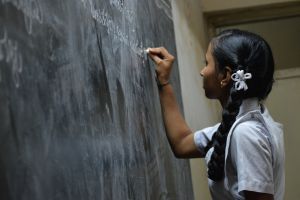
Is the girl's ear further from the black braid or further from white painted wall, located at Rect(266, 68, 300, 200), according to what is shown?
white painted wall, located at Rect(266, 68, 300, 200)

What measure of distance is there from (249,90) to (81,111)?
18.3 inches

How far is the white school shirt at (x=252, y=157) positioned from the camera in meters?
1.22

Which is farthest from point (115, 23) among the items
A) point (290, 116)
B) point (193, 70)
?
point (290, 116)

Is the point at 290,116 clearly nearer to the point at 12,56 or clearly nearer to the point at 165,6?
the point at 165,6

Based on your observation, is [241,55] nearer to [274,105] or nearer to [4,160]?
[4,160]

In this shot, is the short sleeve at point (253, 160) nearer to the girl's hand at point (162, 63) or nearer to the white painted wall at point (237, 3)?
the girl's hand at point (162, 63)

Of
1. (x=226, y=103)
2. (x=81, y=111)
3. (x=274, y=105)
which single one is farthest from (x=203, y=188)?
(x=81, y=111)

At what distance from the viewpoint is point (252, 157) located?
1221mm

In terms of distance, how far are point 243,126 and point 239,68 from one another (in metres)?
0.16

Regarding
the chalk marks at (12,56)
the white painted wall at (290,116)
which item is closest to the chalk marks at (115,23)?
the chalk marks at (12,56)

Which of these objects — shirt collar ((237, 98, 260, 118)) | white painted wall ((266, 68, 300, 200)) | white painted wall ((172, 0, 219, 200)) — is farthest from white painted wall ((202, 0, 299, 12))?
shirt collar ((237, 98, 260, 118))

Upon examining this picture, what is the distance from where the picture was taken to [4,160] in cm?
78

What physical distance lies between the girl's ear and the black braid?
32 millimetres

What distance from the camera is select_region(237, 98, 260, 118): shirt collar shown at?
1.34 meters
